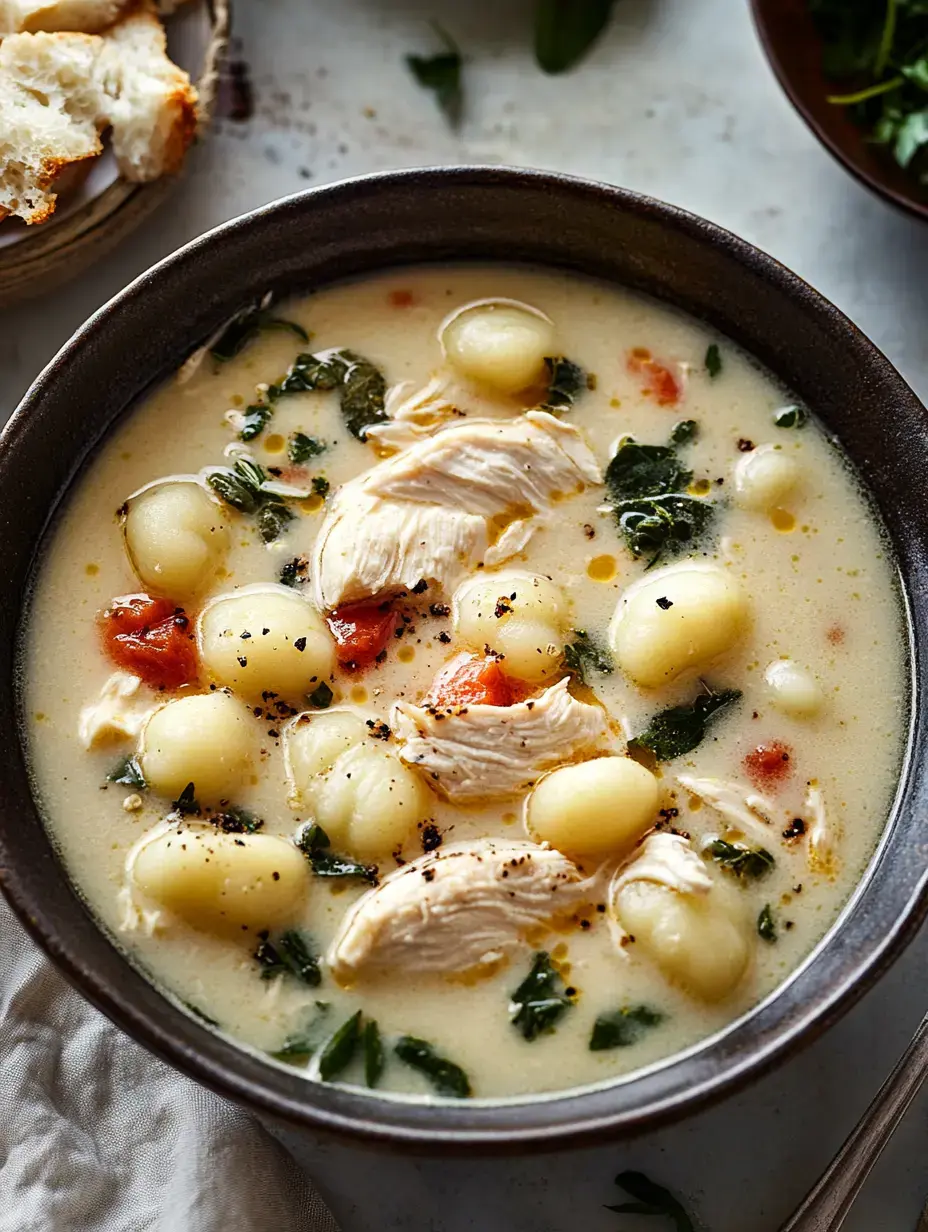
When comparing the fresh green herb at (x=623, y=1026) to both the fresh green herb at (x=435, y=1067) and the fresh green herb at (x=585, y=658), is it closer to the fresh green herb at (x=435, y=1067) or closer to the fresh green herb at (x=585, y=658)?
the fresh green herb at (x=435, y=1067)

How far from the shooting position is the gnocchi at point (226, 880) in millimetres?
2064

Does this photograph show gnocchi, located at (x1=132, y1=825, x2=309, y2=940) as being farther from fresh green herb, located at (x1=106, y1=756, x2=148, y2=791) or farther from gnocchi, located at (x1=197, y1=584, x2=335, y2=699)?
gnocchi, located at (x1=197, y1=584, x2=335, y2=699)

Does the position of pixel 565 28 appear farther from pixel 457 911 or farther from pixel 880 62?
pixel 457 911

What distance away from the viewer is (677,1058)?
209 cm

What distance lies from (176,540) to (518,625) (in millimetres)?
555

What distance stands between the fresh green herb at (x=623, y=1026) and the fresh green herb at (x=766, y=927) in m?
0.20

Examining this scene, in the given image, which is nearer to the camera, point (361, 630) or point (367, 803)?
point (367, 803)

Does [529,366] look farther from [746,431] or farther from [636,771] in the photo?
[636,771]

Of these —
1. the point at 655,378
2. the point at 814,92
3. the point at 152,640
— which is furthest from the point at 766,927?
the point at 814,92

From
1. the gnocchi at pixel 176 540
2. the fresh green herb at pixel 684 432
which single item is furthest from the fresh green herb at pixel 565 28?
the gnocchi at pixel 176 540

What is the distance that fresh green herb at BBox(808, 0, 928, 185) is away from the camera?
2.78m

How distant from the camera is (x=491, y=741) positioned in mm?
2162

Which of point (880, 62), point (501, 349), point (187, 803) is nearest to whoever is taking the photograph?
point (187, 803)

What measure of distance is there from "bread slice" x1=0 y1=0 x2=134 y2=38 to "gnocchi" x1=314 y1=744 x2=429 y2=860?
1.51 metres
